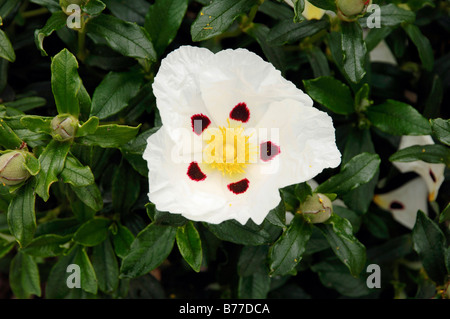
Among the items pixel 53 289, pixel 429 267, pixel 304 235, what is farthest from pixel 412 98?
pixel 53 289

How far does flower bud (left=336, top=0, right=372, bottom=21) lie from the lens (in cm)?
184

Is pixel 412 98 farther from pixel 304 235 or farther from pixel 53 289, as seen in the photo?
pixel 53 289

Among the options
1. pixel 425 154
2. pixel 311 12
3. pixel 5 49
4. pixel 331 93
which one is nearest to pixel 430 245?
pixel 425 154

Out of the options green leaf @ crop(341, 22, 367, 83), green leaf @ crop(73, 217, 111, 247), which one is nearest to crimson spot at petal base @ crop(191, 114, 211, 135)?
green leaf @ crop(341, 22, 367, 83)

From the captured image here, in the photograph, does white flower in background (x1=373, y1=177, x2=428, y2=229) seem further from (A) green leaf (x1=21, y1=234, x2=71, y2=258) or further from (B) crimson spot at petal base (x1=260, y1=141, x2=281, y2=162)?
(A) green leaf (x1=21, y1=234, x2=71, y2=258)

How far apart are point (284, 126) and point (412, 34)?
1037 mm

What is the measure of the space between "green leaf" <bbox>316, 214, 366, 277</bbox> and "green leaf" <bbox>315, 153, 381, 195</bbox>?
0.44 feet

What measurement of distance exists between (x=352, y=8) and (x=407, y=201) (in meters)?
1.16

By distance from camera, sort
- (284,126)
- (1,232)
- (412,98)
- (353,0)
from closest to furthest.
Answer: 1. (284,126)
2. (353,0)
3. (1,232)
4. (412,98)

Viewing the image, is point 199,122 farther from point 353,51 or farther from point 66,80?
point 353,51

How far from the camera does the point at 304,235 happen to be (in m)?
1.91

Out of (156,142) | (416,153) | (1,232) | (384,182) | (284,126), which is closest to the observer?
(156,142)

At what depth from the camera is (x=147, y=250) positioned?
76.9 inches
